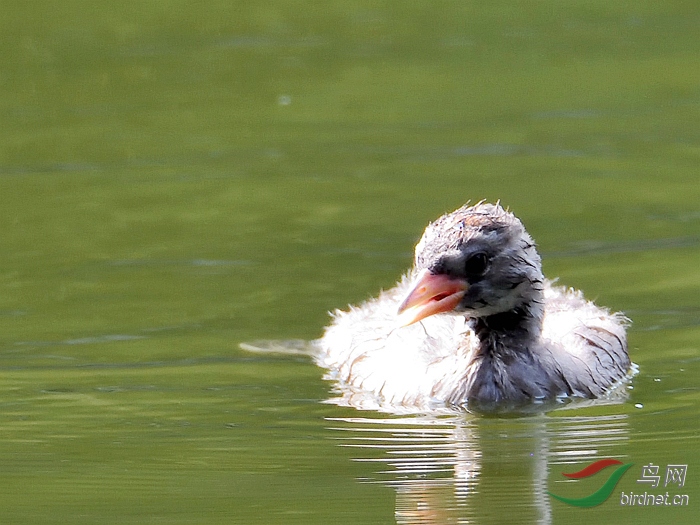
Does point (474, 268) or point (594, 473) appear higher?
point (474, 268)

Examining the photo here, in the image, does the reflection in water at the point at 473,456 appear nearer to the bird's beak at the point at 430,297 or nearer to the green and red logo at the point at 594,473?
the green and red logo at the point at 594,473

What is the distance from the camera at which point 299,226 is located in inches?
544

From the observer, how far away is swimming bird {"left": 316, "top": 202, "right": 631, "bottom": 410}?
9805mm

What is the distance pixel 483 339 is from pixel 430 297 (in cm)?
63

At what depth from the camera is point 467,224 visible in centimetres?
986

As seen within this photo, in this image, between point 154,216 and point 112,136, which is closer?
point 154,216

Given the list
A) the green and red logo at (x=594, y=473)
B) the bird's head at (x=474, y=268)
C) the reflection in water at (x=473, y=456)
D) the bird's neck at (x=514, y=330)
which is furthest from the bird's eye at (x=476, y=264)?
the green and red logo at (x=594, y=473)

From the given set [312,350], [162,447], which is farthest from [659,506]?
[312,350]

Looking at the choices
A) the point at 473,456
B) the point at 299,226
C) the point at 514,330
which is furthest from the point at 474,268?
the point at 299,226

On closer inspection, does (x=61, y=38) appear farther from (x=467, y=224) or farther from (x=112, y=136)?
(x=467, y=224)

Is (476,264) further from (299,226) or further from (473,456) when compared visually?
(299,226)

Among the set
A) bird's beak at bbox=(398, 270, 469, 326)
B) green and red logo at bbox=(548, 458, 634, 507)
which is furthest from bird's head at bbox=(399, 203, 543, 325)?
green and red logo at bbox=(548, 458, 634, 507)

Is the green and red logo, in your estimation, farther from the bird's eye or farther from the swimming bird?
the bird's eye

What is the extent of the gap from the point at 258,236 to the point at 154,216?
3.45 feet
